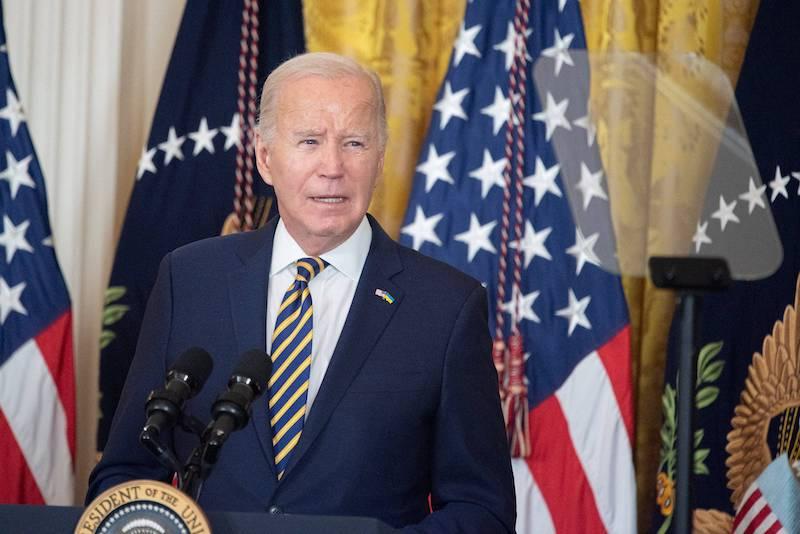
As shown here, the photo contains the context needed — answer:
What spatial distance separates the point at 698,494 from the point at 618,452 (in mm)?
276

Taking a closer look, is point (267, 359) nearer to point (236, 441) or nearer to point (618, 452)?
point (236, 441)

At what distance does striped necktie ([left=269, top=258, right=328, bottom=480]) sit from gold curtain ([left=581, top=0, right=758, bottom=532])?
1.78m

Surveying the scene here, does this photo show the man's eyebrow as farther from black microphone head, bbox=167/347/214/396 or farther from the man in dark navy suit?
black microphone head, bbox=167/347/214/396

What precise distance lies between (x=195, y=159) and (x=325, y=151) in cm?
182

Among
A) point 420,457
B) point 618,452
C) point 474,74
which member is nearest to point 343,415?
point 420,457

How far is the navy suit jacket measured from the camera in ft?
7.09

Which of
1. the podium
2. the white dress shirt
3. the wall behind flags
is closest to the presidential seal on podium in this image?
the podium

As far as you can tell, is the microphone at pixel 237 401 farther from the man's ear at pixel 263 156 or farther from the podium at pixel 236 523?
the man's ear at pixel 263 156

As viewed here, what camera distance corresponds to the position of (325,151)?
2262 millimetres

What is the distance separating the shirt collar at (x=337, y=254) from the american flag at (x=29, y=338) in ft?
5.71

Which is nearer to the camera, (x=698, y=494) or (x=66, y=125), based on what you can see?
(x=698, y=494)

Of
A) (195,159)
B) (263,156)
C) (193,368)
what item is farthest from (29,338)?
(193,368)

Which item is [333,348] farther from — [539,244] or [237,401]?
[539,244]

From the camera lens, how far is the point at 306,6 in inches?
160
